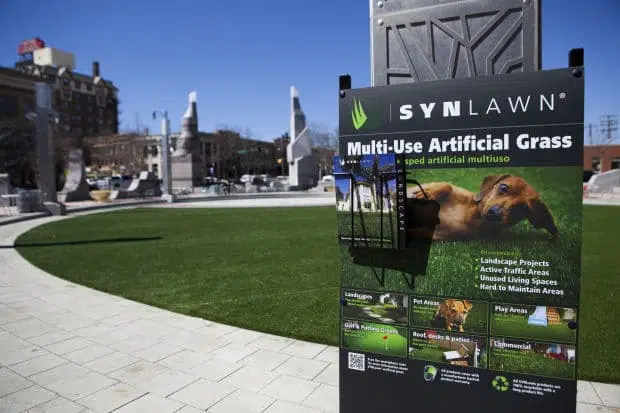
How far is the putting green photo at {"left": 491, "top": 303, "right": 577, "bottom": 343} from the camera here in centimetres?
232

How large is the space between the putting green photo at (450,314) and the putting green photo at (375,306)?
2.6 inches

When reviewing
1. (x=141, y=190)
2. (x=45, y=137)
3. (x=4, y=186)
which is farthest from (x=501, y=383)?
(x=141, y=190)

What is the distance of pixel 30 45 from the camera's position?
398 feet

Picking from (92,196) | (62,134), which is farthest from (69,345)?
(62,134)

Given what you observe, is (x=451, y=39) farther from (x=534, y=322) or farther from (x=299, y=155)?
(x=299, y=155)

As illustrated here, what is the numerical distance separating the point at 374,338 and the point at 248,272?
6.19m

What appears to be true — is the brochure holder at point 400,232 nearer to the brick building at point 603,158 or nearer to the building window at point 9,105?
the building window at point 9,105

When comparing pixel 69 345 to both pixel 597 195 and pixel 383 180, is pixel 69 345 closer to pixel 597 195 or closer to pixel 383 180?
pixel 383 180

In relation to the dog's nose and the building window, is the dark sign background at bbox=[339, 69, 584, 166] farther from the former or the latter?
the building window

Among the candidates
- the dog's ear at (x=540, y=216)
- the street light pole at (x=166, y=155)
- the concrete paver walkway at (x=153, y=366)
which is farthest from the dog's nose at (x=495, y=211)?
the street light pole at (x=166, y=155)

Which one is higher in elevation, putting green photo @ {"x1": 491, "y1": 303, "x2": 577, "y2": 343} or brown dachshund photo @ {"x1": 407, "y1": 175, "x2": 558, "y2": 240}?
brown dachshund photo @ {"x1": 407, "y1": 175, "x2": 558, "y2": 240}

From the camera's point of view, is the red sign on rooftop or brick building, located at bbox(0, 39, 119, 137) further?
the red sign on rooftop

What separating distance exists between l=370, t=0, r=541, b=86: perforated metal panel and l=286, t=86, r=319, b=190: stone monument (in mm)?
49428

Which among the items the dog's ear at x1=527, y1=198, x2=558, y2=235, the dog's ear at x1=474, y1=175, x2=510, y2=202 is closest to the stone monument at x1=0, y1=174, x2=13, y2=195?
the dog's ear at x1=474, y1=175, x2=510, y2=202
